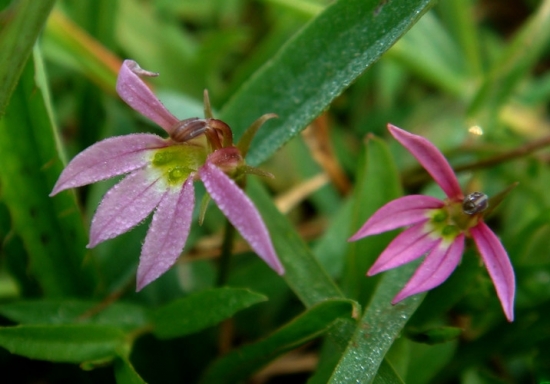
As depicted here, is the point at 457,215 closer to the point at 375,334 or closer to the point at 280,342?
the point at 375,334

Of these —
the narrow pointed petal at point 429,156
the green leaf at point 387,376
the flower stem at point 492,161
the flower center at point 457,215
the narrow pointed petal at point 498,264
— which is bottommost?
the green leaf at point 387,376

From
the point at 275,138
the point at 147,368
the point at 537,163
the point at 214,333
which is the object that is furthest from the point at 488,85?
the point at 147,368

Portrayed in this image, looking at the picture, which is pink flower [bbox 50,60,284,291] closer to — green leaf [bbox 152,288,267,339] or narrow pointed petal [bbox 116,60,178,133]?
narrow pointed petal [bbox 116,60,178,133]

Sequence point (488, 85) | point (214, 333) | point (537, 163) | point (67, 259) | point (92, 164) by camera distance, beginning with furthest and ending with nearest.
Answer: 1. point (488, 85)
2. point (537, 163)
3. point (214, 333)
4. point (67, 259)
5. point (92, 164)

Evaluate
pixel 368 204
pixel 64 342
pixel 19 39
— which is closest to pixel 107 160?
pixel 19 39

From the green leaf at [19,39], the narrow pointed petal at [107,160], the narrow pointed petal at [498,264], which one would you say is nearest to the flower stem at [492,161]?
the narrow pointed petal at [498,264]

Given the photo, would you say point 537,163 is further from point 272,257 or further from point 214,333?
point 272,257

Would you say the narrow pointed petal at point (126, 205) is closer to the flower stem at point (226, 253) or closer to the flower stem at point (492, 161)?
the flower stem at point (226, 253)

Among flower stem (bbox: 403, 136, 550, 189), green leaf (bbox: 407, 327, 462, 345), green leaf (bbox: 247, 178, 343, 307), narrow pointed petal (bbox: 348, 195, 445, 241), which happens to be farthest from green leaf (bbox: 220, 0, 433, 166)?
flower stem (bbox: 403, 136, 550, 189)
